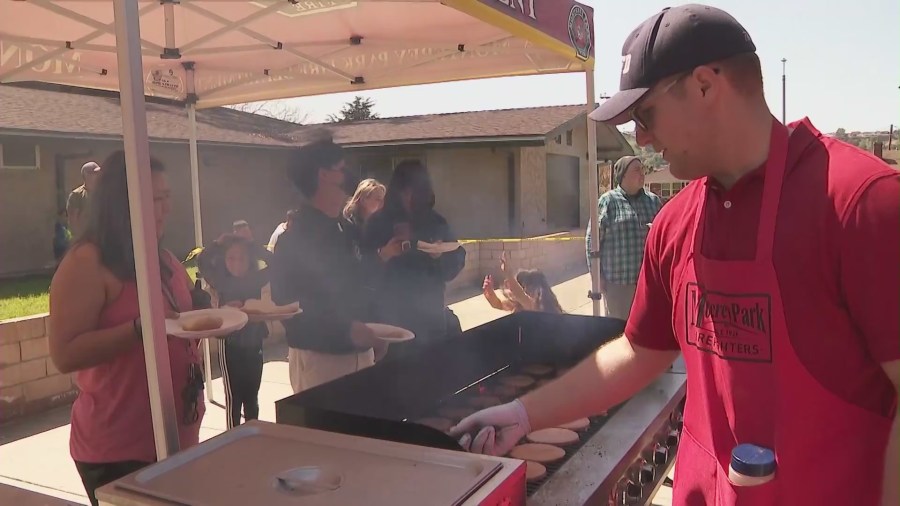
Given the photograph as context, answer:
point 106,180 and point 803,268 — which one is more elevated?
point 106,180

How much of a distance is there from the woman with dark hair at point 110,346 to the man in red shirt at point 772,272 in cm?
134

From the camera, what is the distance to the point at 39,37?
3234 mm

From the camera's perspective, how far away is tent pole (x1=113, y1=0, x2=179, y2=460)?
1277 mm

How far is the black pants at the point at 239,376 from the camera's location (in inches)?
127

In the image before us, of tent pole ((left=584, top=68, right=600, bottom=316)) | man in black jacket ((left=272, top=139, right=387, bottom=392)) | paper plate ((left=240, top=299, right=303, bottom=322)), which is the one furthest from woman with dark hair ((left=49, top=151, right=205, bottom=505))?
tent pole ((left=584, top=68, right=600, bottom=316))

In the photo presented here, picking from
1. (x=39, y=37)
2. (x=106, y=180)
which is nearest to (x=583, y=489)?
(x=106, y=180)

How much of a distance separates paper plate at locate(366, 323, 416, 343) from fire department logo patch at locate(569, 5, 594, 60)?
1.79 metres

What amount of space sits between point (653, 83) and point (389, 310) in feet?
7.40

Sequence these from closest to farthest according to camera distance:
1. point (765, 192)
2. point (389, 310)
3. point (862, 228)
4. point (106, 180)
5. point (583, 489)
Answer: point (862, 228) → point (765, 192) → point (583, 489) → point (106, 180) → point (389, 310)

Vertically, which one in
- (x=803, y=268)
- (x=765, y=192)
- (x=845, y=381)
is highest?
(x=765, y=192)

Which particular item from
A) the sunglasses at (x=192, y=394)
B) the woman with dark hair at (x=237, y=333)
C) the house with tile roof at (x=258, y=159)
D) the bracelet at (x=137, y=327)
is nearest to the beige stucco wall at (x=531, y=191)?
the house with tile roof at (x=258, y=159)

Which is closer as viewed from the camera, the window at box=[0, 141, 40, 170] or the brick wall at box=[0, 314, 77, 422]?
the brick wall at box=[0, 314, 77, 422]

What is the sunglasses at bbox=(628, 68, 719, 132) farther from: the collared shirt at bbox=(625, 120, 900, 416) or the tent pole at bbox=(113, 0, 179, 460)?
the tent pole at bbox=(113, 0, 179, 460)

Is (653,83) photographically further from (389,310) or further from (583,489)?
(389,310)
